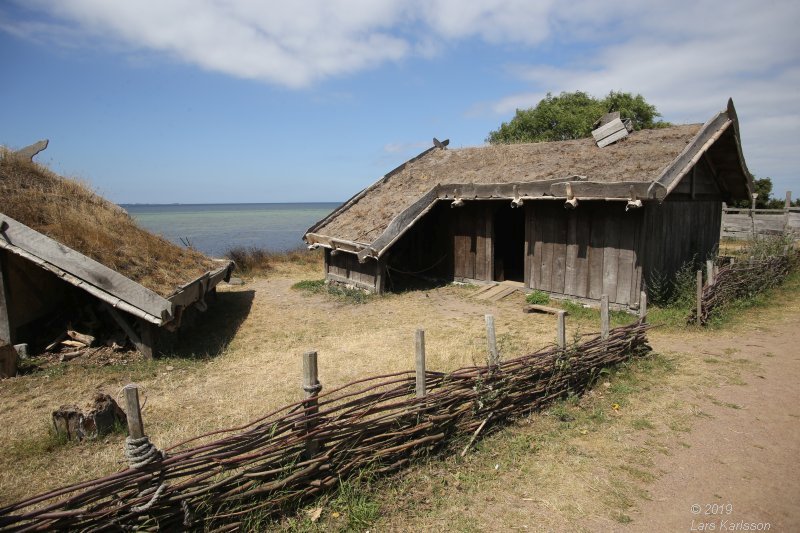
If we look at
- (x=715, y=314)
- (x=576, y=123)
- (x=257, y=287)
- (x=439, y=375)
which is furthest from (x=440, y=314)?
(x=576, y=123)

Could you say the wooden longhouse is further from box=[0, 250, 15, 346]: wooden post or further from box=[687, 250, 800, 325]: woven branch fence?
box=[0, 250, 15, 346]: wooden post

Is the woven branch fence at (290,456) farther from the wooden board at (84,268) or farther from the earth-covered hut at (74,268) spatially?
the earth-covered hut at (74,268)

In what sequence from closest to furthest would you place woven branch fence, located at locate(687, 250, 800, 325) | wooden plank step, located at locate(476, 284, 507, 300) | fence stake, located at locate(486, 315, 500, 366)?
fence stake, located at locate(486, 315, 500, 366), woven branch fence, located at locate(687, 250, 800, 325), wooden plank step, located at locate(476, 284, 507, 300)

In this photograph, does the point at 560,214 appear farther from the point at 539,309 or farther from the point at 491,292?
the point at 491,292

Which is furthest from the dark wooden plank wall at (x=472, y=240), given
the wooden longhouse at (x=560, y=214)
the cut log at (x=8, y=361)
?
the cut log at (x=8, y=361)

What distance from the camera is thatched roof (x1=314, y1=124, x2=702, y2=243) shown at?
10891 mm

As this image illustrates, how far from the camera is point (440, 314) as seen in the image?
11391 mm

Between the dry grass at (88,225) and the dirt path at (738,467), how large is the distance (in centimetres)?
834

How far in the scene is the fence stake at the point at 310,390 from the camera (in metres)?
3.96

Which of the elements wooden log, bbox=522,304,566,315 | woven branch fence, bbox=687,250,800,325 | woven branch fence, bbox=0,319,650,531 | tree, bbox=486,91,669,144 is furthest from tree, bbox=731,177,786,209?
woven branch fence, bbox=0,319,650,531

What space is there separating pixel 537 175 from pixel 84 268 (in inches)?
405

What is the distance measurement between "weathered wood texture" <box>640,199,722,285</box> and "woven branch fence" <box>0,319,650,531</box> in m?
6.01

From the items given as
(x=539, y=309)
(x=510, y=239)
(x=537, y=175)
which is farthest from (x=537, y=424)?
(x=510, y=239)

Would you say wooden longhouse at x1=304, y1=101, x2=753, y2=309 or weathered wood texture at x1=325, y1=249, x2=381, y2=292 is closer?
wooden longhouse at x1=304, y1=101, x2=753, y2=309
